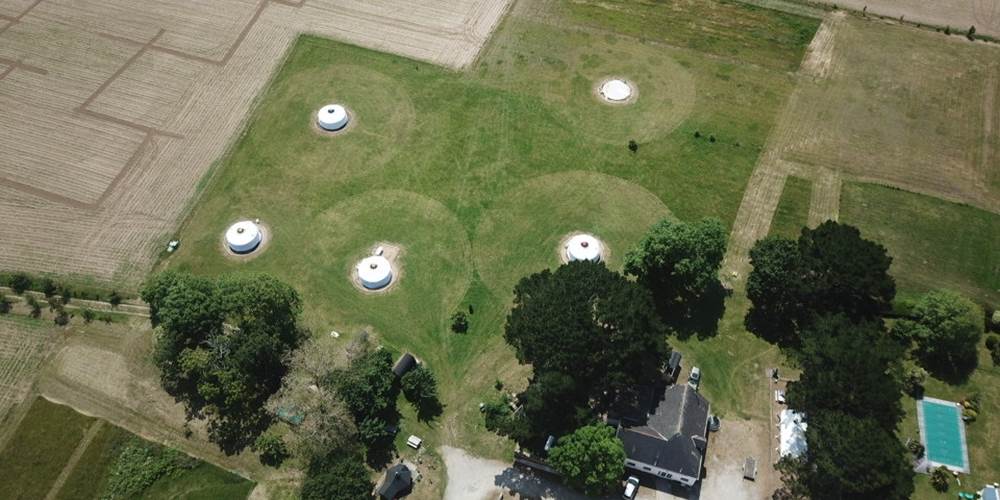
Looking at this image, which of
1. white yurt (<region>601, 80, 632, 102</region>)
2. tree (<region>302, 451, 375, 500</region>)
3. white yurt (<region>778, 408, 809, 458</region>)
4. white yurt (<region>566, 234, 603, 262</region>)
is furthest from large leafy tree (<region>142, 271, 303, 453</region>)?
Answer: white yurt (<region>601, 80, 632, 102</region>)

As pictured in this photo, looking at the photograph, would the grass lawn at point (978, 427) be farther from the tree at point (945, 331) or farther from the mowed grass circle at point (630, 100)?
the mowed grass circle at point (630, 100)

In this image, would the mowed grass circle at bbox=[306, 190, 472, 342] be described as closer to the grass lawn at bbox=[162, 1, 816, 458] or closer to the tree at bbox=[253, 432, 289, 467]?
the grass lawn at bbox=[162, 1, 816, 458]

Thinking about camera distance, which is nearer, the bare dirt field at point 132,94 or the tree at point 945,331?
the tree at point 945,331

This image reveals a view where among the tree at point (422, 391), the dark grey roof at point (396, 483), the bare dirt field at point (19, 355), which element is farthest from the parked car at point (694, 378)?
the bare dirt field at point (19, 355)

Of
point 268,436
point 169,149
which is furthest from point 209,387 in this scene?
point 169,149

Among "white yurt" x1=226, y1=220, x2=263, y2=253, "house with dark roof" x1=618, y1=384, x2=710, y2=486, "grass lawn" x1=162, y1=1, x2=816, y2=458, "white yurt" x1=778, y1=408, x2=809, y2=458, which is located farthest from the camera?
"white yurt" x1=226, y1=220, x2=263, y2=253

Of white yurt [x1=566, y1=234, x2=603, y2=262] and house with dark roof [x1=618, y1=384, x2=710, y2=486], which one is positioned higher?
white yurt [x1=566, y1=234, x2=603, y2=262]
